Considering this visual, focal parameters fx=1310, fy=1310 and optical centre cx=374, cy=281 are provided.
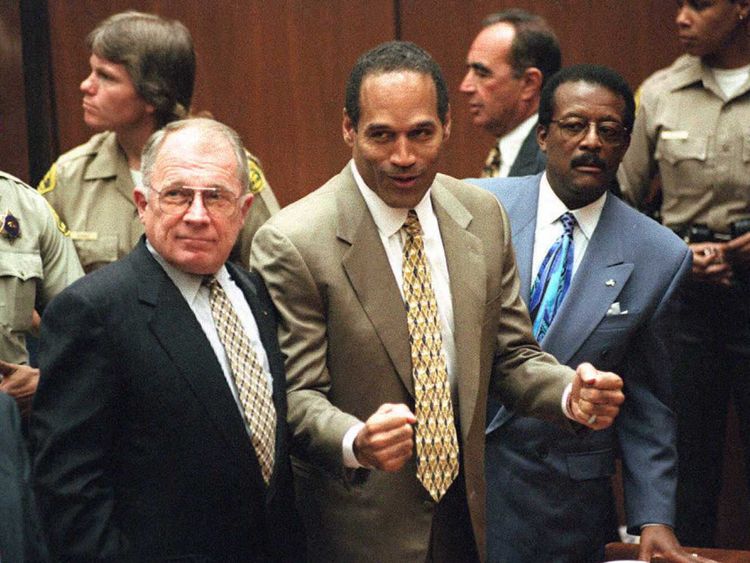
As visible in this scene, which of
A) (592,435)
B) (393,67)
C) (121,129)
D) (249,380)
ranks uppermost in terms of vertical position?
(393,67)

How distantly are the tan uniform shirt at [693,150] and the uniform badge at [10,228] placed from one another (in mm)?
1902

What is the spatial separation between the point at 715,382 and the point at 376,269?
1.77m

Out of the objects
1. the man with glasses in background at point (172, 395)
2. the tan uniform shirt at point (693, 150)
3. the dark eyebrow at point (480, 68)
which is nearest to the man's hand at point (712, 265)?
the tan uniform shirt at point (693, 150)

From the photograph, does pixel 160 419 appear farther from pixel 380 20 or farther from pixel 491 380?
pixel 380 20

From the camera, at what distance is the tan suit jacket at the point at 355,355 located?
8.07 feet

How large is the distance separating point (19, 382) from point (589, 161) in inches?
55.7

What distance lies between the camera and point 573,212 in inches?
125

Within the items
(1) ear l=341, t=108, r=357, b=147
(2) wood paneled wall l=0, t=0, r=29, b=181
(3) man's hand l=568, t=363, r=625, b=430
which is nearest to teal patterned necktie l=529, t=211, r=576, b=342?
(3) man's hand l=568, t=363, r=625, b=430

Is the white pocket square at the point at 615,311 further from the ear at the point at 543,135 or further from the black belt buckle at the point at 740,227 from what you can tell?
the black belt buckle at the point at 740,227

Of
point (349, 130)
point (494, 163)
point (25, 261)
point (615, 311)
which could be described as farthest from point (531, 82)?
A: point (25, 261)

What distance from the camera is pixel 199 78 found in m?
4.91

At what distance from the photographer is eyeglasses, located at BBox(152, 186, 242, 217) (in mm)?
2354

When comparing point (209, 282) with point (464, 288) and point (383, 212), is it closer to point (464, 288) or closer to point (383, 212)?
point (383, 212)

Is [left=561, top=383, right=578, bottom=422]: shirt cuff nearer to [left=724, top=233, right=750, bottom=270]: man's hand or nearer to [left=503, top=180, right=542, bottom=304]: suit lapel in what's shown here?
[left=503, top=180, right=542, bottom=304]: suit lapel
